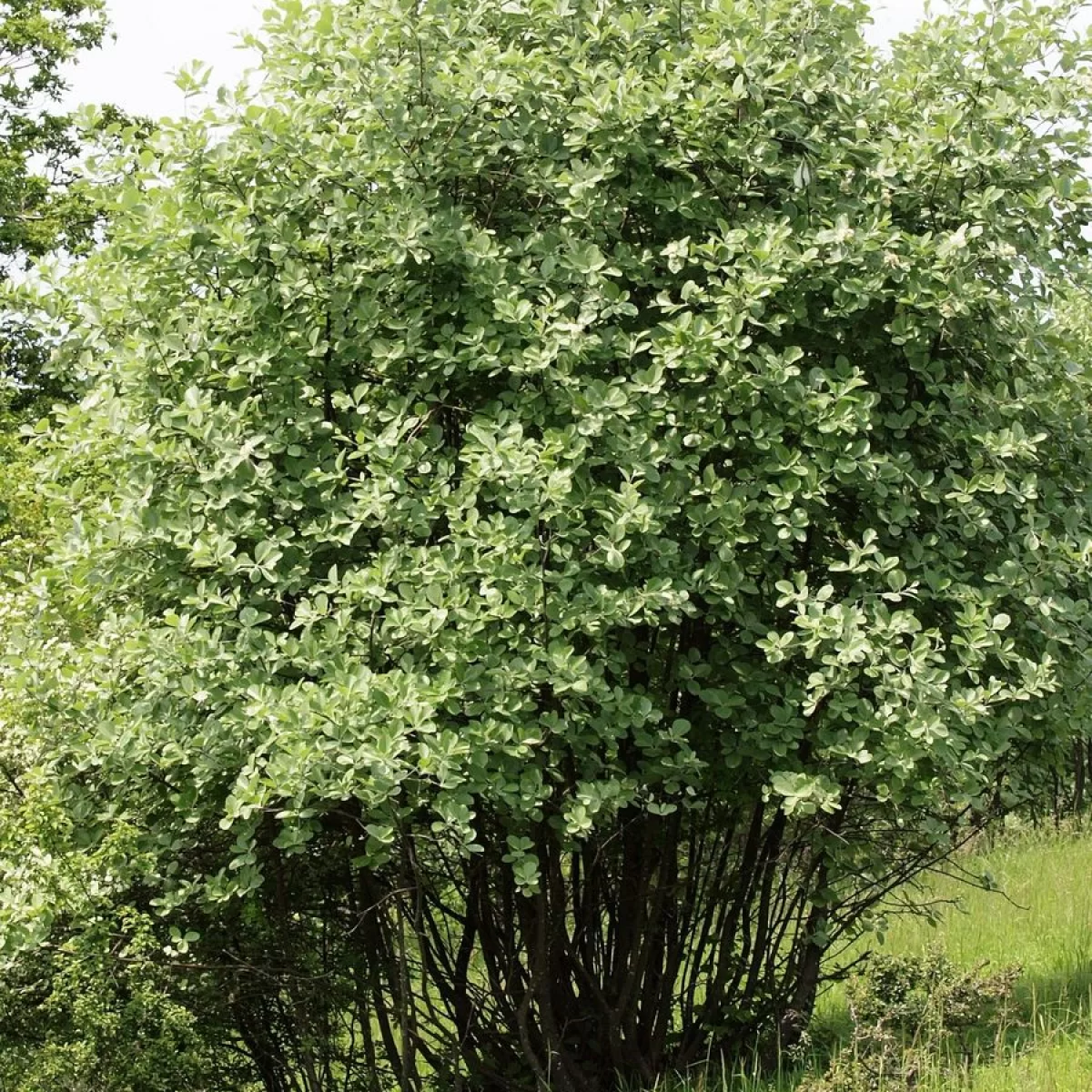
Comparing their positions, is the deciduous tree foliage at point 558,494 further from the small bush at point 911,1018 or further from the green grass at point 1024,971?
the green grass at point 1024,971

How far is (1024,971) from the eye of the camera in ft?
24.9

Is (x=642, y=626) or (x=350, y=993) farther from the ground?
(x=642, y=626)

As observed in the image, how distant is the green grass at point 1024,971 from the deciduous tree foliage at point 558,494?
2.75ft

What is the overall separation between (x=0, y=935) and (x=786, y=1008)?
336 cm

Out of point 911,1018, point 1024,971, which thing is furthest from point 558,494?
point 1024,971

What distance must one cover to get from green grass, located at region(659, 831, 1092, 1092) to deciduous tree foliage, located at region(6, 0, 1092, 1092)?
838 mm

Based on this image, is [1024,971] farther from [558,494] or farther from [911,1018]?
[558,494]

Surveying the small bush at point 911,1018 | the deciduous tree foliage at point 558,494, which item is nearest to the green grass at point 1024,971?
the small bush at point 911,1018

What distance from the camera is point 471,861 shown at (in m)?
5.97

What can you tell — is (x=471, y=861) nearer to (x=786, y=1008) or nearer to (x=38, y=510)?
(x=786, y=1008)

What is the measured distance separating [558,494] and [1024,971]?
14.4 feet

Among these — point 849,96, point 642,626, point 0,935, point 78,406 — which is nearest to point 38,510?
point 78,406

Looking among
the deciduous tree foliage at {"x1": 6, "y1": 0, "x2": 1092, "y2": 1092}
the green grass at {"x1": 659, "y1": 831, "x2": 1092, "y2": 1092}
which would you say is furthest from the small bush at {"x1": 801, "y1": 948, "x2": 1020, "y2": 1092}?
the deciduous tree foliage at {"x1": 6, "y1": 0, "x2": 1092, "y2": 1092}

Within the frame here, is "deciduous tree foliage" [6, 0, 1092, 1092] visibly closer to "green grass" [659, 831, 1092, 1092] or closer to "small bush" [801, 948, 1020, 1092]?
"small bush" [801, 948, 1020, 1092]
